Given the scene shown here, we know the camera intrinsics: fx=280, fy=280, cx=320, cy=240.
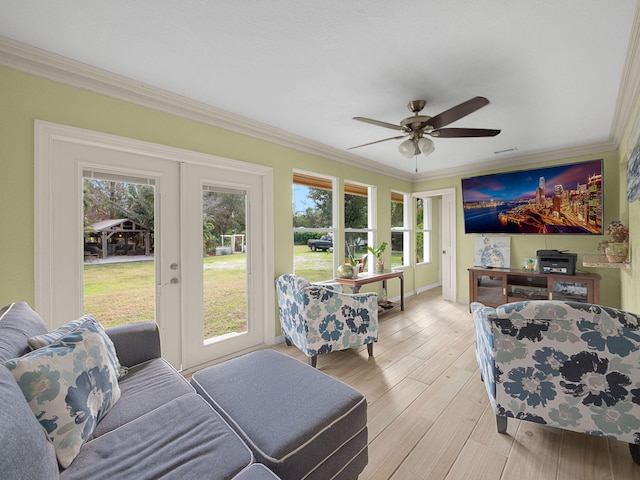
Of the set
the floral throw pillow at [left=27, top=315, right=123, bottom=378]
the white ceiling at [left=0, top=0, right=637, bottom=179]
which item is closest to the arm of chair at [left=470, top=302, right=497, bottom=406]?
the white ceiling at [left=0, top=0, right=637, bottom=179]

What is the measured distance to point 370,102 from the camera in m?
2.53

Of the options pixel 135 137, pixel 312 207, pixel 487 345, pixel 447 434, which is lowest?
pixel 447 434

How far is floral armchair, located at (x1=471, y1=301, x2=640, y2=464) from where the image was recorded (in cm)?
139

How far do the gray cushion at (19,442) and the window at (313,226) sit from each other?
2.82 meters

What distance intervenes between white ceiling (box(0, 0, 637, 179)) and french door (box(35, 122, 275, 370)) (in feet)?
1.98

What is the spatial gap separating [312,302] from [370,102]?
1881 millimetres

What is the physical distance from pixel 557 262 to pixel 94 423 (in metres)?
4.99

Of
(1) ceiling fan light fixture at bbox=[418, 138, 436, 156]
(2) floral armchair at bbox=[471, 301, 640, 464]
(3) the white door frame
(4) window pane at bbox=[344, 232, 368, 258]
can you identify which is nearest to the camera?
(2) floral armchair at bbox=[471, 301, 640, 464]

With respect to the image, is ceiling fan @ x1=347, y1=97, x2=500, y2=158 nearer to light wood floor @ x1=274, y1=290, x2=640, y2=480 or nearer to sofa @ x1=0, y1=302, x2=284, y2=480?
light wood floor @ x1=274, y1=290, x2=640, y2=480

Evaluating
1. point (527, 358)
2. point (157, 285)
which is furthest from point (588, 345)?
point (157, 285)

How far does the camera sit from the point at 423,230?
237 inches

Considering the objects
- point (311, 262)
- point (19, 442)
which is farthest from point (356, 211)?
point (19, 442)

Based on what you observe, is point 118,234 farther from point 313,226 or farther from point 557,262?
point 557,262

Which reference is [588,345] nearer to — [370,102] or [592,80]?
[592,80]
